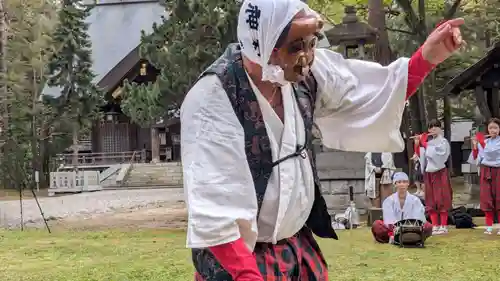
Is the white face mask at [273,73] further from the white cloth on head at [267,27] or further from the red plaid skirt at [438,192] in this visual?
the red plaid skirt at [438,192]

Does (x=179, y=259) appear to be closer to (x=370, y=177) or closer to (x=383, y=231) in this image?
(x=383, y=231)

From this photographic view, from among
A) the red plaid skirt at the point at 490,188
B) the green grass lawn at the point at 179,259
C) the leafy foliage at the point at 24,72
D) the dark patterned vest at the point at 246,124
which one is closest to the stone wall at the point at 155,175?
the leafy foliage at the point at 24,72

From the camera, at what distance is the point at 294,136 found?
2.18 metres

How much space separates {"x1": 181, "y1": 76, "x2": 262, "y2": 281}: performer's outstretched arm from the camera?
189 centimetres

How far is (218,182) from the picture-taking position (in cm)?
195

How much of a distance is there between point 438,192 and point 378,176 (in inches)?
92.0

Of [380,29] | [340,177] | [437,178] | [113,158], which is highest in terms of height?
[380,29]

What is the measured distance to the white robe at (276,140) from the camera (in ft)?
6.36

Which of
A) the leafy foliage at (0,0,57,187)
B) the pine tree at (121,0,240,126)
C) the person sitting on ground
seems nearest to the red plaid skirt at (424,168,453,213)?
the person sitting on ground

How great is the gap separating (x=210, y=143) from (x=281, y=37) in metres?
0.39

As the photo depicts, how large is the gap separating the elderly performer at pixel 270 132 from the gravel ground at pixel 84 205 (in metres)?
13.7

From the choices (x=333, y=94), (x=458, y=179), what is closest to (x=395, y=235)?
(x=333, y=94)

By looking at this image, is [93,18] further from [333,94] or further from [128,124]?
[333,94]

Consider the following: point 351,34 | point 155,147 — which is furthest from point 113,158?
point 351,34
